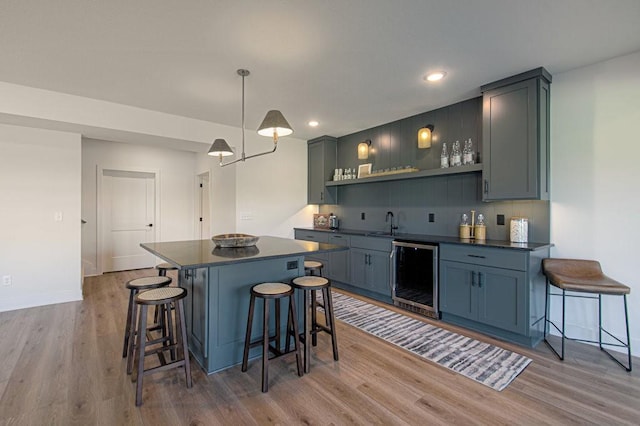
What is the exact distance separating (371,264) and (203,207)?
164 inches

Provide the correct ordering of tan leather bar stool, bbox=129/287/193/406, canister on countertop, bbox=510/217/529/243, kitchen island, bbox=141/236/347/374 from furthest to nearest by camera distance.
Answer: canister on countertop, bbox=510/217/529/243
kitchen island, bbox=141/236/347/374
tan leather bar stool, bbox=129/287/193/406

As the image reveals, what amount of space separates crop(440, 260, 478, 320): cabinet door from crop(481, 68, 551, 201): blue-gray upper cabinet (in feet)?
2.56

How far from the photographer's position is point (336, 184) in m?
5.03

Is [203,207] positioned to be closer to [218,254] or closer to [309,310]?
[218,254]

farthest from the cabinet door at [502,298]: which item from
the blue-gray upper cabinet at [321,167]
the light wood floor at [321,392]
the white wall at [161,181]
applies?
the white wall at [161,181]

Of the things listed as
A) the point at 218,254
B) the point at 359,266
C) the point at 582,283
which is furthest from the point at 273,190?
the point at 582,283

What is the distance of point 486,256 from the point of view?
2.90m

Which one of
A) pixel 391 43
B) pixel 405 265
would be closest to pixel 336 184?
pixel 405 265

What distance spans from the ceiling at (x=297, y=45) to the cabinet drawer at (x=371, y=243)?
1.73 m

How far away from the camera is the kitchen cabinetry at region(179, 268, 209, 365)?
2.24m

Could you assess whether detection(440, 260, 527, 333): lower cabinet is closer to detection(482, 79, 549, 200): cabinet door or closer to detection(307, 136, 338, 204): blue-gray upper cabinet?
detection(482, 79, 549, 200): cabinet door

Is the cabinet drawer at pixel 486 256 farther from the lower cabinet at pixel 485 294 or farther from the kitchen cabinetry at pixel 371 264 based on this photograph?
the kitchen cabinetry at pixel 371 264

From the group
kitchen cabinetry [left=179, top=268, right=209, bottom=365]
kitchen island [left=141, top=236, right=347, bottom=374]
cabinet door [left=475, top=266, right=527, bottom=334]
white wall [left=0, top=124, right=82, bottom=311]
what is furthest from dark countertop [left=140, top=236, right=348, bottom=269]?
white wall [left=0, top=124, right=82, bottom=311]

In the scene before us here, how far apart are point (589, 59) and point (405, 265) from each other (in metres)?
2.55
